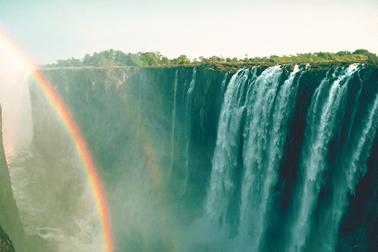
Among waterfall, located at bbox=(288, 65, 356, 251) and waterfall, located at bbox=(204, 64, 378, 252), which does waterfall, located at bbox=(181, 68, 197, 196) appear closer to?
waterfall, located at bbox=(204, 64, 378, 252)

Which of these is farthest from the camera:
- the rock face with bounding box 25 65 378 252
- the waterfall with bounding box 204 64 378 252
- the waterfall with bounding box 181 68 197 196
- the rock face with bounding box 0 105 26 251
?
the waterfall with bounding box 181 68 197 196

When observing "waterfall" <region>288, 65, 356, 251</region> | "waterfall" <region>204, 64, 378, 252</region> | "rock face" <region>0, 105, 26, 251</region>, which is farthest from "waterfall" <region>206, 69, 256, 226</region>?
"rock face" <region>0, 105, 26, 251</region>

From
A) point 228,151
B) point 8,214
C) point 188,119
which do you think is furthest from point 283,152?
point 8,214

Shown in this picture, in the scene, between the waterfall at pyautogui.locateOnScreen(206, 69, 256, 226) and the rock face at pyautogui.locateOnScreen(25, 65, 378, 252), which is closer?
the rock face at pyautogui.locateOnScreen(25, 65, 378, 252)

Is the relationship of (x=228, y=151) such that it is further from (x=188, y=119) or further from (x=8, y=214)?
(x=8, y=214)

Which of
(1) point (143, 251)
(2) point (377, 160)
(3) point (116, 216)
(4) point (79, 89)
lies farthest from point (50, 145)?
(2) point (377, 160)

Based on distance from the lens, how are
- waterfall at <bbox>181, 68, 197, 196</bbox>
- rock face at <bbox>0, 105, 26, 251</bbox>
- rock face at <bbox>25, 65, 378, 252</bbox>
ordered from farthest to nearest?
1. waterfall at <bbox>181, 68, 197, 196</bbox>
2. rock face at <bbox>0, 105, 26, 251</bbox>
3. rock face at <bbox>25, 65, 378, 252</bbox>

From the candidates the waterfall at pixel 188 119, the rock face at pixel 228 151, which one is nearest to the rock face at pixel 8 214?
the rock face at pixel 228 151

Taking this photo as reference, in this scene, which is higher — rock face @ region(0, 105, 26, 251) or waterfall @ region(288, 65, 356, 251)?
waterfall @ region(288, 65, 356, 251)
